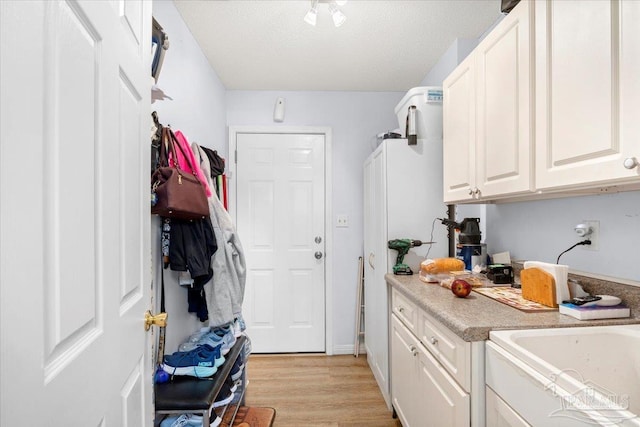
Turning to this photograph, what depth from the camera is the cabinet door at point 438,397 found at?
1133mm

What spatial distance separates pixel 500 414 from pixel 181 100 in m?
2.08

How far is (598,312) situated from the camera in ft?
3.65

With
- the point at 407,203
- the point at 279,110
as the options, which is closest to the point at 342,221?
the point at 407,203

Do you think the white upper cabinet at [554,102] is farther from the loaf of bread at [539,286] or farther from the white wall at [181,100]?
the white wall at [181,100]

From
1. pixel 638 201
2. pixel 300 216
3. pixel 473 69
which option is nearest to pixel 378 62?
pixel 473 69

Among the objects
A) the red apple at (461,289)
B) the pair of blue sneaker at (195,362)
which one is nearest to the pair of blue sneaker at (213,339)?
the pair of blue sneaker at (195,362)

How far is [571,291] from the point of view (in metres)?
1.29

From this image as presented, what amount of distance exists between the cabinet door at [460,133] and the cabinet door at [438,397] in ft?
2.76

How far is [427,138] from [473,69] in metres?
0.61

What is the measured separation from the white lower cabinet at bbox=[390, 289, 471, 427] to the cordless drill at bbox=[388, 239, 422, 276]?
0.52 feet

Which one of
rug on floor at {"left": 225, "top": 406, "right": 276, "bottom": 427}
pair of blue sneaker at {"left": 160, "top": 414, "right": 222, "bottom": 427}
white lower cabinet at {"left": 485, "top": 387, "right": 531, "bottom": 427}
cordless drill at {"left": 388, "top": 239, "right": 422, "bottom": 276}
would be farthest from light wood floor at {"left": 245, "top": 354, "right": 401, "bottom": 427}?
white lower cabinet at {"left": 485, "top": 387, "right": 531, "bottom": 427}

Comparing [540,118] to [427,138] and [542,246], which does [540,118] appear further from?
[427,138]

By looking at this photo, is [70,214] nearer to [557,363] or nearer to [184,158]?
[184,158]

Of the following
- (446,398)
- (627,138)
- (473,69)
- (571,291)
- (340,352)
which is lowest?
(340,352)
